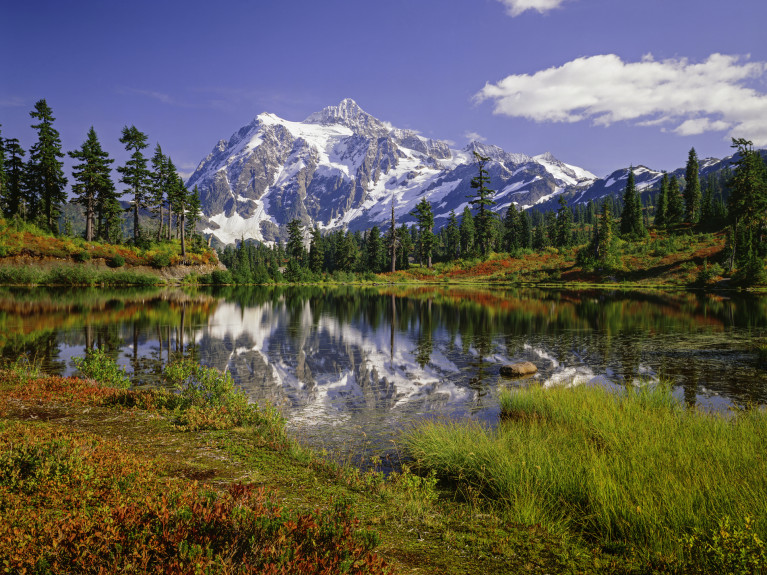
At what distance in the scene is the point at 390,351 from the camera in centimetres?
2212

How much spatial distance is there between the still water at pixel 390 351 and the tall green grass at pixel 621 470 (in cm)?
222

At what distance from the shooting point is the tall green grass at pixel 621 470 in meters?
5.24

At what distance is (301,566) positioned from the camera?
12.0 feet

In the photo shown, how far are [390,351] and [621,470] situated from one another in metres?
16.0

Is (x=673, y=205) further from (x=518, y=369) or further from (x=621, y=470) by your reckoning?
(x=621, y=470)

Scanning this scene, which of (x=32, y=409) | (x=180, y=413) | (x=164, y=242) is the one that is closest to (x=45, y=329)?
(x=32, y=409)

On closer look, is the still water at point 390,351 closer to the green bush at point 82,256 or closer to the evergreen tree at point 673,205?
the green bush at point 82,256

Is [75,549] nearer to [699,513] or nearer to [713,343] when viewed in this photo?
[699,513]

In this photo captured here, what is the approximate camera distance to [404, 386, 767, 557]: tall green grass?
206 inches

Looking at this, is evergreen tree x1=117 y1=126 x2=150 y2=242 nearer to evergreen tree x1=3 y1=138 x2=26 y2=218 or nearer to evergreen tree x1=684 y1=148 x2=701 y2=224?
evergreen tree x1=3 y1=138 x2=26 y2=218

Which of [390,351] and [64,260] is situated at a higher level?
[64,260]

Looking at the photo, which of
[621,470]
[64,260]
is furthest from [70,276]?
[621,470]

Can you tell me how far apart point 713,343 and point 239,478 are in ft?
81.2

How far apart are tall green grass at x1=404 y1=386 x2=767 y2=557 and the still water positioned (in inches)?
87.5
